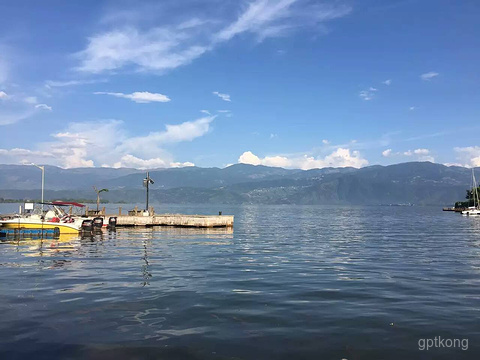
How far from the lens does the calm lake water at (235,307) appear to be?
12.8 m

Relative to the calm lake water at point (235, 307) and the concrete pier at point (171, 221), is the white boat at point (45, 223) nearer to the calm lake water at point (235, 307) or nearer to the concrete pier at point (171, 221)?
the concrete pier at point (171, 221)

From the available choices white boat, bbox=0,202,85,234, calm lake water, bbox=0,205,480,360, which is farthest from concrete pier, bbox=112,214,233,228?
calm lake water, bbox=0,205,480,360

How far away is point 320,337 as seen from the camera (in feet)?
45.3

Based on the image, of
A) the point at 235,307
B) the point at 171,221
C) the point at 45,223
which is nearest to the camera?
the point at 235,307

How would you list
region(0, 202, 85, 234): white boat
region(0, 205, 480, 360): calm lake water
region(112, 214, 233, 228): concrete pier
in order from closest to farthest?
1. region(0, 205, 480, 360): calm lake water
2. region(0, 202, 85, 234): white boat
3. region(112, 214, 233, 228): concrete pier

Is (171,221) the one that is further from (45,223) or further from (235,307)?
(235,307)

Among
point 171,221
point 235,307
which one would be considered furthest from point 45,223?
point 235,307

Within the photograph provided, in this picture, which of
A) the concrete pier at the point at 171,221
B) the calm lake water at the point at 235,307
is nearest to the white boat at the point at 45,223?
the concrete pier at the point at 171,221

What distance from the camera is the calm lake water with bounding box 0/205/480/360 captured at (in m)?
12.8

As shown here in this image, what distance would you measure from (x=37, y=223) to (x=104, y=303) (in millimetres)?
42324

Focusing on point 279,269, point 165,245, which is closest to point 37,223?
point 165,245

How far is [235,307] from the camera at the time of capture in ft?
58.0

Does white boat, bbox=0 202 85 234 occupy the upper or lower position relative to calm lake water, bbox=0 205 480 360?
upper

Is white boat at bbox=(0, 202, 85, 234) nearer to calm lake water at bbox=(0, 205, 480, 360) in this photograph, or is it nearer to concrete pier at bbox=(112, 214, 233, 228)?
concrete pier at bbox=(112, 214, 233, 228)
